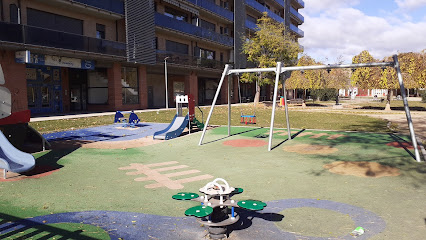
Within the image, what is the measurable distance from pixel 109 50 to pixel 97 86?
443 centimetres

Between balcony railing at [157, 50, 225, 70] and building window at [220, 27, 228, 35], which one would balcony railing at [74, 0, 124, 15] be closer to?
balcony railing at [157, 50, 225, 70]

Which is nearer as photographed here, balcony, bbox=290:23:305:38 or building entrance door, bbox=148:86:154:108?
building entrance door, bbox=148:86:154:108

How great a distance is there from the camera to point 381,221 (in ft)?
14.3

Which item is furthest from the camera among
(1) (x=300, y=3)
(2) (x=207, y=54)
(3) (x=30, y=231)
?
(1) (x=300, y=3)

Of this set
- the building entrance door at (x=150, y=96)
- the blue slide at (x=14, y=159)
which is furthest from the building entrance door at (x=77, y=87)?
the blue slide at (x=14, y=159)

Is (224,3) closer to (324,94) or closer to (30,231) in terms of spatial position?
(324,94)

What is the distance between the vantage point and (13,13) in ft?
66.3

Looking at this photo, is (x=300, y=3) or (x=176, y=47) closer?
(x=176, y=47)

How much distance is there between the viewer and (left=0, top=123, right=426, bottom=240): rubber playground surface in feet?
13.7

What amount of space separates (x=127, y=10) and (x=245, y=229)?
87.0ft

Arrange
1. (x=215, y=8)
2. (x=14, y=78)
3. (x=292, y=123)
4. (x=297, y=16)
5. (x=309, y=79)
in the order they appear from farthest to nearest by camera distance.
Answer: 1. (x=297, y=16)
2. (x=215, y=8)
3. (x=309, y=79)
4. (x=14, y=78)
5. (x=292, y=123)

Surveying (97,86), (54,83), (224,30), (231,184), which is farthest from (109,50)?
(231,184)

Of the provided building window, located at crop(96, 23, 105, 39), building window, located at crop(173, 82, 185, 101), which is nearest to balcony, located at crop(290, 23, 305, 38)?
building window, located at crop(173, 82, 185, 101)

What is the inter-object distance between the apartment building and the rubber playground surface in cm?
1428
